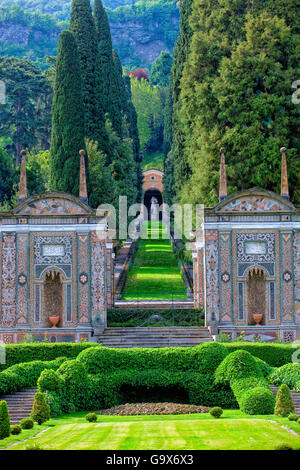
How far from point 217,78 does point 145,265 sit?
54.8ft

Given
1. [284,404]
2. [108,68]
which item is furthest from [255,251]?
[108,68]

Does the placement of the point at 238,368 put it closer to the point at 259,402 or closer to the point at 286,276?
the point at 259,402

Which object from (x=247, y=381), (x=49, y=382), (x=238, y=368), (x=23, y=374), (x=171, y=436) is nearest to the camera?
(x=171, y=436)

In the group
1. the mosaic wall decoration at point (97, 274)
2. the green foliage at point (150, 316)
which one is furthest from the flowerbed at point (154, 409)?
the green foliage at point (150, 316)

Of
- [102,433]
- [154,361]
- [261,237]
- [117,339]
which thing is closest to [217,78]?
[261,237]

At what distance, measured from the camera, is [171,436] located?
1328cm

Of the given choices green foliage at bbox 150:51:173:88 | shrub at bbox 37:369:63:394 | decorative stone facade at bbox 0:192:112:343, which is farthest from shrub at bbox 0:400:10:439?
green foliage at bbox 150:51:173:88

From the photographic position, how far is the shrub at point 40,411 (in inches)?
691

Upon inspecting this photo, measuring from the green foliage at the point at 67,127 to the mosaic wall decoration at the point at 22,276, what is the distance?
750 centimetres

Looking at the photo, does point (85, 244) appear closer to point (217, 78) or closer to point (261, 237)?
point (261, 237)

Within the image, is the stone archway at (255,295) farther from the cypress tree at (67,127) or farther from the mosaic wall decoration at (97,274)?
the cypress tree at (67,127)

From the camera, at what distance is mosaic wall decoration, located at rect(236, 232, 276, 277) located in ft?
86.4

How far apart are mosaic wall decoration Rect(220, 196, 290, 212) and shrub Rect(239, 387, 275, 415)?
8974mm

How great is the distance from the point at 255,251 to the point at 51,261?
705 cm
